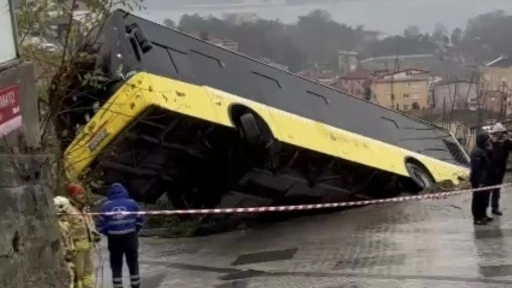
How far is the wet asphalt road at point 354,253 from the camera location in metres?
8.48

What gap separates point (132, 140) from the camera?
1176 centimetres

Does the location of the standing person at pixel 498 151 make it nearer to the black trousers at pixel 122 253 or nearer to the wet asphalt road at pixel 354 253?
the wet asphalt road at pixel 354 253

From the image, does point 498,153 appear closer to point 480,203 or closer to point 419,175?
point 480,203

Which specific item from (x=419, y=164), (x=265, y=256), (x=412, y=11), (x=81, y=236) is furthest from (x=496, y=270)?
(x=412, y=11)

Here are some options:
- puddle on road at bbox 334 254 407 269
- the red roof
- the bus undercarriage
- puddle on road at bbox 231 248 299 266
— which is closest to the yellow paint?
the bus undercarriage

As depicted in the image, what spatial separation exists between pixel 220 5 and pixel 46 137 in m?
58.3

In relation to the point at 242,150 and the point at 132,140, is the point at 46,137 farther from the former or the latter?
the point at 242,150

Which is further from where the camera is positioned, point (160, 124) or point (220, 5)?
point (220, 5)

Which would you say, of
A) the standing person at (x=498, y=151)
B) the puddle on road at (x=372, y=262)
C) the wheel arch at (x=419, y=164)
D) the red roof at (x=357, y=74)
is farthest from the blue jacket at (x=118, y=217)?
the red roof at (x=357, y=74)

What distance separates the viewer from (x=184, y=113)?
11.3 meters

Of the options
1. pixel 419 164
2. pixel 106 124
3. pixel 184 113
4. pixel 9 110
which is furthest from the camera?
pixel 419 164

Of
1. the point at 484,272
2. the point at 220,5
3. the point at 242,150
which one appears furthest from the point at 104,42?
the point at 220,5

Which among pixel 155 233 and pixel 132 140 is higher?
pixel 132 140

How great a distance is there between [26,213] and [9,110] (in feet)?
1.99
